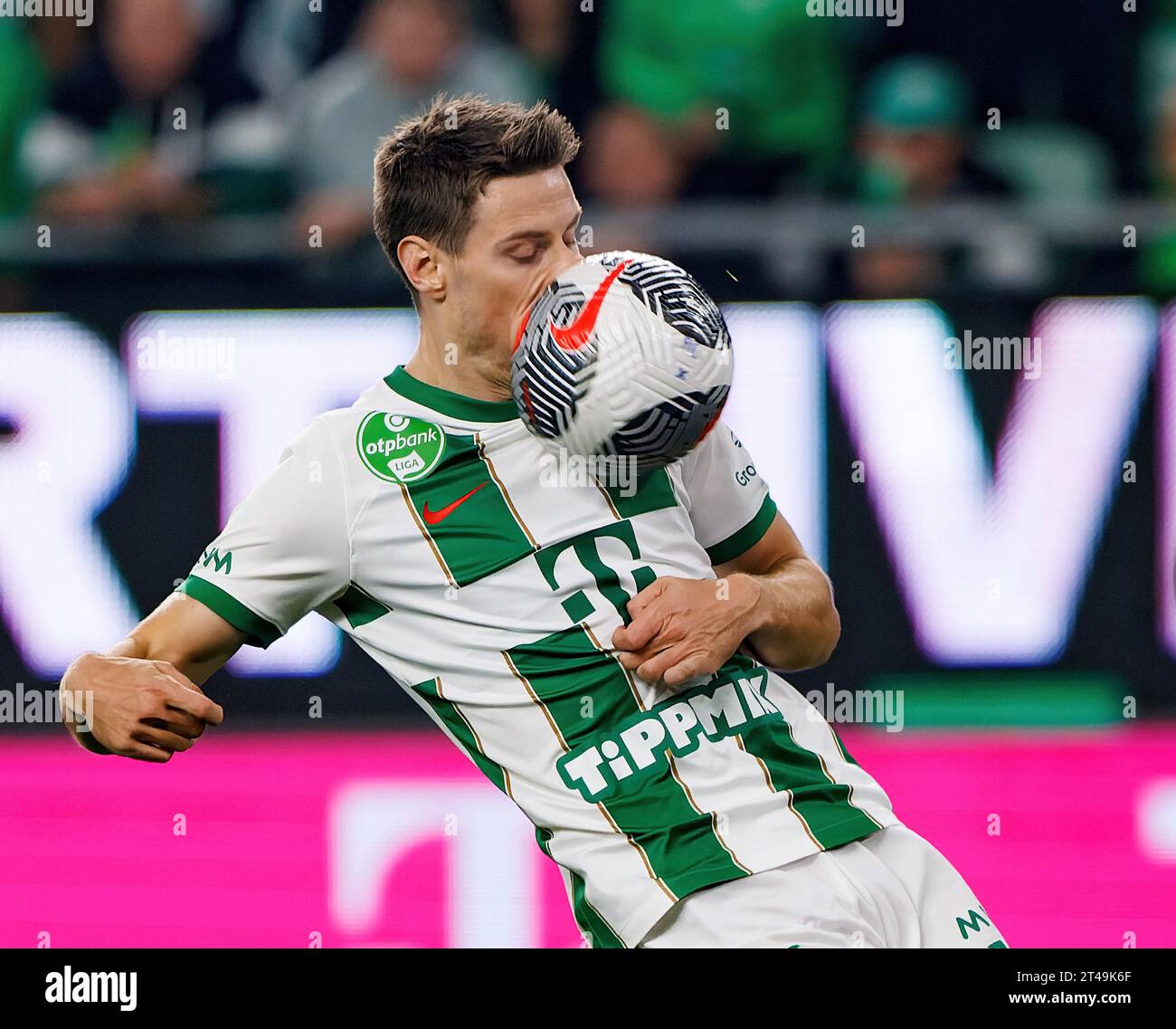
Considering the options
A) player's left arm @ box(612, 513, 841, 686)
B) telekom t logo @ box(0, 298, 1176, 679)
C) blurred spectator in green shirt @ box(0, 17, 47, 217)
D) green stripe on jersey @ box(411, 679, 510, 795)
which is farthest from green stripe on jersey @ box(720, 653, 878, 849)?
blurred spectator in green shirt @ box(0, 17, 47, 217)

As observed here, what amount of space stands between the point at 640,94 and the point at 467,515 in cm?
430

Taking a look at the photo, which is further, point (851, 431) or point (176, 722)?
point (851, 431)

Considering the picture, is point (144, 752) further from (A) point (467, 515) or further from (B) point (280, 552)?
(A) point (467, 515)

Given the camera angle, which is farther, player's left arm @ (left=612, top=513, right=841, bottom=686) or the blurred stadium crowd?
the blurred stadium crowd

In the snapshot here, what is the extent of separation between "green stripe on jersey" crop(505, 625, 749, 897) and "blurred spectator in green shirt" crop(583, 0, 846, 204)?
162 inches

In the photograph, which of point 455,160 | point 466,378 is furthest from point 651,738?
point 455,160

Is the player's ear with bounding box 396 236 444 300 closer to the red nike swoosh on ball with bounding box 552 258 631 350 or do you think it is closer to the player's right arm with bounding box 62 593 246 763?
the red nike swoosh on ball with bounding box 552 258 631 350

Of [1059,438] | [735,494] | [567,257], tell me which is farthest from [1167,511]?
[567,257]

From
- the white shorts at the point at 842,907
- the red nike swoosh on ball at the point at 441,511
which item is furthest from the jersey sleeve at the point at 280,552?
the white shorts at the point at 842,907

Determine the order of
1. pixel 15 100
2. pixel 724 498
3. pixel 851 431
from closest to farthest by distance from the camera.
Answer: pixel 724 498
pixel 851 431
pixel 15 100

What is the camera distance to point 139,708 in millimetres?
2328

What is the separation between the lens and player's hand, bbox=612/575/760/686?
7.91 feet

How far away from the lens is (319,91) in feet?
21.3

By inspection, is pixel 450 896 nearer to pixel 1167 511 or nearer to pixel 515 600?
pixel 515 600
